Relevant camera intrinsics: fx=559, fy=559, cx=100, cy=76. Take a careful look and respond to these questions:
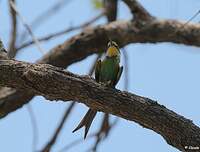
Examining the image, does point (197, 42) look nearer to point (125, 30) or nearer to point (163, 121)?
point (125, 30)

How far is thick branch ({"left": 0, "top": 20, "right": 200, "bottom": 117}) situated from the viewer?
18.1 feet

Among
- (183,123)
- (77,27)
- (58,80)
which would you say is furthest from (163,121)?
(77,27)

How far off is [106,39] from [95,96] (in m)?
2.13

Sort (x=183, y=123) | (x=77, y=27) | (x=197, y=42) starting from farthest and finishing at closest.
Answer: (x=77, y=27)
(x=197, y=42)
(x=183, y=123)

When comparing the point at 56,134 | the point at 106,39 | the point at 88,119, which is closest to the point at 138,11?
the point at 106,39

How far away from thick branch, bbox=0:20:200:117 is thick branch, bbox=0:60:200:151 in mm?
1790

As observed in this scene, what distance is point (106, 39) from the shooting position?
5.80 metres

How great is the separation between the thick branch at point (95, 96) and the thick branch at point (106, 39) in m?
1.79

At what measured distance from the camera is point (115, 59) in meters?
4.74

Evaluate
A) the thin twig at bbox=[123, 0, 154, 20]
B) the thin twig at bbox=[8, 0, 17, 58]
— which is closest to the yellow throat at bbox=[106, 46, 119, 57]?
the thin twig at bbox=[123, 0, 154, 20]

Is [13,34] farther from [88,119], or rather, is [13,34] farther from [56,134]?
[88,119]

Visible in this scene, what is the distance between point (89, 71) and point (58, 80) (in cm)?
205

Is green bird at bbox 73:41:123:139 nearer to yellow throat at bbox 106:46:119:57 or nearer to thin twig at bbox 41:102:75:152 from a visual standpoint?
yellow throat at bbox 106:46:119:57

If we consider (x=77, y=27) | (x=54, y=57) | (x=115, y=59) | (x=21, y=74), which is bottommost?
(x=21, y=74)
